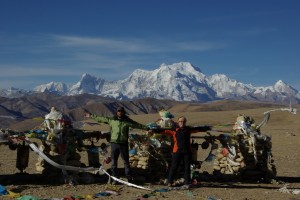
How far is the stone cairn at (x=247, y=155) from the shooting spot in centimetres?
1627

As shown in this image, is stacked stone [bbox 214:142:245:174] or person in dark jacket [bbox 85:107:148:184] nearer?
person in dark jacket [bbox 85:107:148:184]

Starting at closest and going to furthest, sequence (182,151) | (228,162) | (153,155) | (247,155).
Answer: (182,151) < (153,155) < (247,155) < (228,162)

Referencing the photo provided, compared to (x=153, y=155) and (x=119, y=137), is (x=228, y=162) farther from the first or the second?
(x=119, y=137)

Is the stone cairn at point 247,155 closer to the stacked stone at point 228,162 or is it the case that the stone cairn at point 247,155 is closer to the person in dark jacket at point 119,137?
the stacked stone at point 228,162

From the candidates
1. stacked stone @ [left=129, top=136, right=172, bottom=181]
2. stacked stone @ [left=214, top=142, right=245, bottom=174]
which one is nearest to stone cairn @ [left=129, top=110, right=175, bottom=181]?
stacked stone @ [left=129, top=136, right=172, bottom=181]

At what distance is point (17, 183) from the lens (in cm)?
1345

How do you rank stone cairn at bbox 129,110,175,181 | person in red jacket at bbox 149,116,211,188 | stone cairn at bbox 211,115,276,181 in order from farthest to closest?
stone cairn at bbox 211,115,276,181 → stone cairn at bbox 129,110,175,181 → person in red jacket at bbox 149,116,211,188

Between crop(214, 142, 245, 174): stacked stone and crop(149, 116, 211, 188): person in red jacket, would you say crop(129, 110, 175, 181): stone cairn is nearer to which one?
crop(149, 116, 211, 188): person in red jacket

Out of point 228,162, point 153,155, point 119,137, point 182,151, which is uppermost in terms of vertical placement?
point 119,137

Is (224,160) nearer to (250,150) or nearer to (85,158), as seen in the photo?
(250,150)

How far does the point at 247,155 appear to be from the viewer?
16.4m

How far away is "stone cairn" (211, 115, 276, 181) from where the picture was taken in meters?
16.3

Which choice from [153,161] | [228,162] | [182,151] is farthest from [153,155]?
[228,162]

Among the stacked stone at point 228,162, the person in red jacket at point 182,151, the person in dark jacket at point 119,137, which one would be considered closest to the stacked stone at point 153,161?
the person in dark jacket at point 119,137
